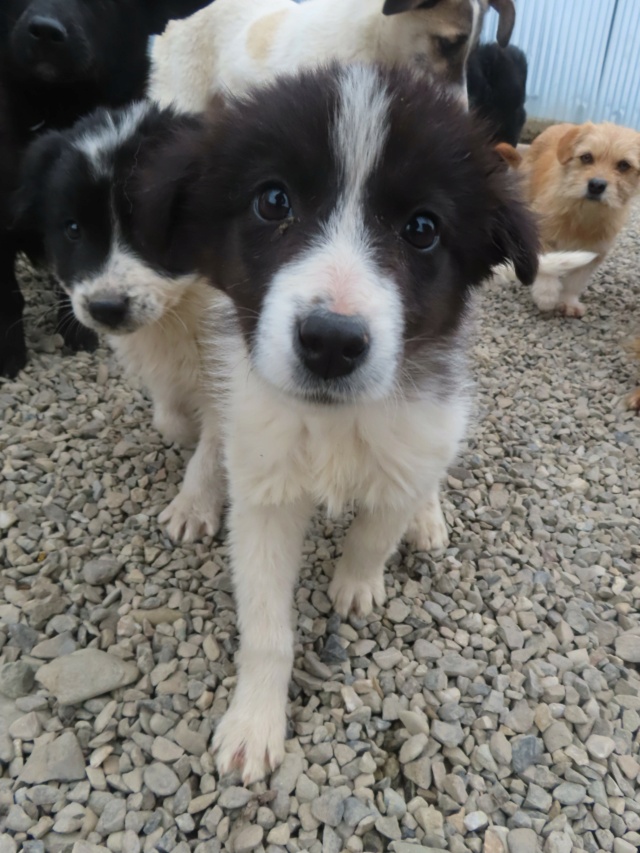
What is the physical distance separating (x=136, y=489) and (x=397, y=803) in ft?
4.14

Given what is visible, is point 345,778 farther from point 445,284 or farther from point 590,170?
point 590,170

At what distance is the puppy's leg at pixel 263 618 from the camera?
1482 millimetres

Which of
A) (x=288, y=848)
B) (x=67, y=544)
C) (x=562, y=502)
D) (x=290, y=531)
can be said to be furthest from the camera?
(x=562, y=502)

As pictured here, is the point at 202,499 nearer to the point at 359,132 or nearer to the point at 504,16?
the point at 359,132

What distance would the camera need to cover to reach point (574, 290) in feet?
13.3

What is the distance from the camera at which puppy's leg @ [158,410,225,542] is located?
2.02 m

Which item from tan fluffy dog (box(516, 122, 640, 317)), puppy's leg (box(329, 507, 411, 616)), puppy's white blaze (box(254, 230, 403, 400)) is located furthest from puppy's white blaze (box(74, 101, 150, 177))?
tan fluffy dog (box(516, 122, 640, 317))

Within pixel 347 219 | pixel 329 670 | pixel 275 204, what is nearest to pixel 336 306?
pixel 347 219

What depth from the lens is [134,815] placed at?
52.9 inches

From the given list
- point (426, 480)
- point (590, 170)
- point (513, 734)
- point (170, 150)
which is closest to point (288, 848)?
point (513, 734)

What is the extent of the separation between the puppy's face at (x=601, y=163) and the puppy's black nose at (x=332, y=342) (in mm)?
3675

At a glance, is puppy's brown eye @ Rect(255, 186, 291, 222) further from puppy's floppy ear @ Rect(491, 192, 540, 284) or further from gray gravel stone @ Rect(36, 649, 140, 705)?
gray gravel stone @ Rect(36, 649, 140, 705)

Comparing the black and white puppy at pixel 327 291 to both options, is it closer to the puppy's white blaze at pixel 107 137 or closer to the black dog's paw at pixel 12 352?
the puppy's white blaze at pixel 107 137

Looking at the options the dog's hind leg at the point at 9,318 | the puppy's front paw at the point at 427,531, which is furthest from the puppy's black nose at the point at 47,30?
the puppy's front paw at the point at 427,531
